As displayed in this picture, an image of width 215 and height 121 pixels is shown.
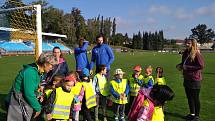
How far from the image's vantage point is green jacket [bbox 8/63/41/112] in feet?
16.4

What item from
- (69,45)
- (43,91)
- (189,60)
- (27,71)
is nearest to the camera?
(27,71)

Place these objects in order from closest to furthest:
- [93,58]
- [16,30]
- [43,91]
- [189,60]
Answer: [43,91]
[189,60]
[93,58]
[16,30]

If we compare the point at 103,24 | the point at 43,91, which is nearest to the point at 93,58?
the point at 43,91

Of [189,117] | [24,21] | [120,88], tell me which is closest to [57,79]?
[120,88]

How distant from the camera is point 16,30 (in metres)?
11.1

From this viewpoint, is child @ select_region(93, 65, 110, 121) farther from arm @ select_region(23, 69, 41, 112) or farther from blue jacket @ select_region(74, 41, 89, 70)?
arm @ select_region(23, 69, 41, 112)

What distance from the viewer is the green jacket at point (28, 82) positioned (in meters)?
5.00

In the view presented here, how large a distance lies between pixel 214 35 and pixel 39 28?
7774 inches

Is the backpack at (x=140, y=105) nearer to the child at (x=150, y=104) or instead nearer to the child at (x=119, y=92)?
the child at (x=150, y=104)

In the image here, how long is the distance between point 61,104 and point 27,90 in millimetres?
947

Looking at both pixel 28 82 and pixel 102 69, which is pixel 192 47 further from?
pixel 28 82

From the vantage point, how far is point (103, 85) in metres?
8.36

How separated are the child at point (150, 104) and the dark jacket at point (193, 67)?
13.6ft

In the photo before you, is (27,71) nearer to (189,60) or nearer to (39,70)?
(39,70)
